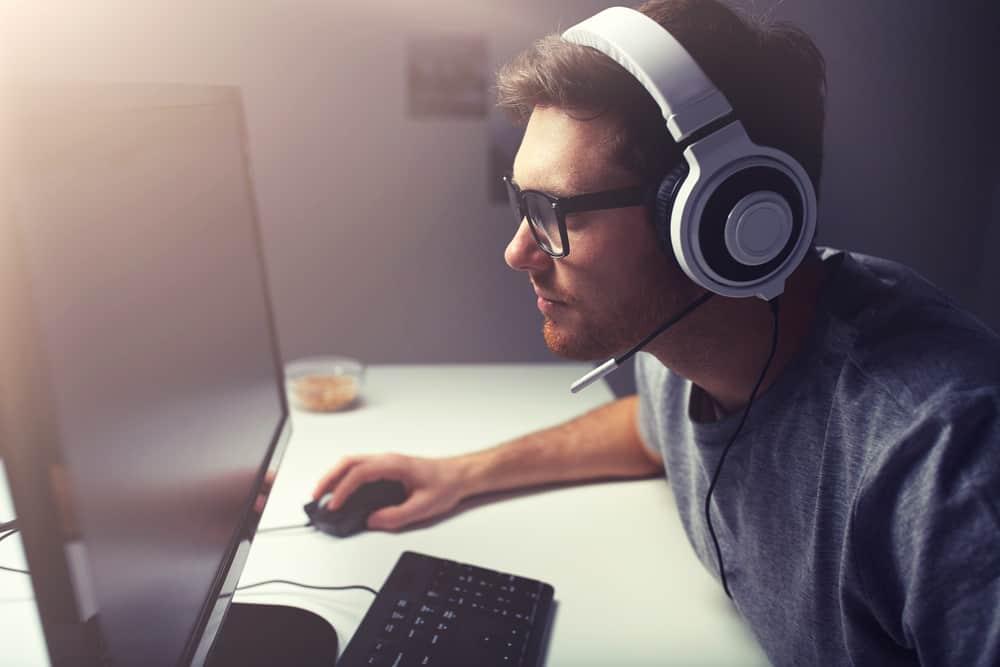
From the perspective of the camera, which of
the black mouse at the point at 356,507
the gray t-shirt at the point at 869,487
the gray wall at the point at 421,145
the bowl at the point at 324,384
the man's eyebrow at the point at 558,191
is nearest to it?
the gray t-shirt at the point at 869,487

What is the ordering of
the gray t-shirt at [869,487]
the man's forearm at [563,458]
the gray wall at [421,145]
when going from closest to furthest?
1. the gray t-shirt at [869,487]
2. the man's forearm at [563,458]
3. the gray wall at [421,145]

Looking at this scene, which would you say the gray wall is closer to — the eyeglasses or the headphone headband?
the eyeglasses

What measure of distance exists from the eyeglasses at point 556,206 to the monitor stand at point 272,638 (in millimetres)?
432

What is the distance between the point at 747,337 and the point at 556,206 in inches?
9.3

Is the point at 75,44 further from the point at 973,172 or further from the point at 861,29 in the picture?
the point at 973,172

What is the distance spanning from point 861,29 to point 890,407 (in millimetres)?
1247

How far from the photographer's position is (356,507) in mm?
884

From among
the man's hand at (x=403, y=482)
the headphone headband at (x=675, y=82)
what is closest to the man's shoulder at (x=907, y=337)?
the headphone headband at (x=675, y=82)

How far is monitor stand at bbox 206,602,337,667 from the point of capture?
0.63 metres

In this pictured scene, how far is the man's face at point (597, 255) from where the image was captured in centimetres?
72

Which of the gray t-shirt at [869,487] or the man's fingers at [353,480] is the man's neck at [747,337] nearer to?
the gray t-shirt at [869,487]

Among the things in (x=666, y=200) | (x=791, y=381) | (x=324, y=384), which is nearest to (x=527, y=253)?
(x=666, y=200)

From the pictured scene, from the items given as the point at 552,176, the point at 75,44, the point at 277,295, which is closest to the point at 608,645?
the point at 552,176

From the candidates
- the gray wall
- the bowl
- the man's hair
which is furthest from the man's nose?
the gray wall
